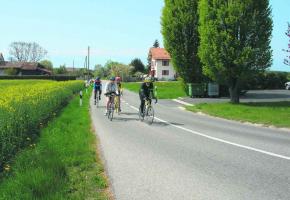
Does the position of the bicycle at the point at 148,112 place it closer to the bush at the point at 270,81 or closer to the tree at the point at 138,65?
the bush at the point at 270,81

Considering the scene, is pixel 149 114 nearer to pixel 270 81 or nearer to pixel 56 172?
pixel 56 172

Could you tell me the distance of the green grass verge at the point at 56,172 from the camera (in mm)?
6660

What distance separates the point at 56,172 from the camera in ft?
25.7

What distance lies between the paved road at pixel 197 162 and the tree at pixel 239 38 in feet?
37.7

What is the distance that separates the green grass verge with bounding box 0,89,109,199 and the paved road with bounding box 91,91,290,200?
0.34 m

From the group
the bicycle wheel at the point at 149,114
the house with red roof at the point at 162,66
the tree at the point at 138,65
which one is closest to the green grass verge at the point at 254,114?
the bicycle wheel at the point at 149,114

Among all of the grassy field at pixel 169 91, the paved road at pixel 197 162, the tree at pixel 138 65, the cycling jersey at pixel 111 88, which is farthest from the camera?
the tree at pixel 138 65

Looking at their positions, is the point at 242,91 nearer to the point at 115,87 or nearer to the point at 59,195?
the point at 115,87

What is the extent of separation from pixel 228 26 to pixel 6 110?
19.4 metres

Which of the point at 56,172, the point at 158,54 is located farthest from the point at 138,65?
the point at 56,172

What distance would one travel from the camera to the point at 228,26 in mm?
26922

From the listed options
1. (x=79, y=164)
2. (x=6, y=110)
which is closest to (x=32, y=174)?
(x=79, y=164)

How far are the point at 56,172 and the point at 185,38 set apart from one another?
105ft

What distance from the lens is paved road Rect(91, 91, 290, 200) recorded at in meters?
6.88
